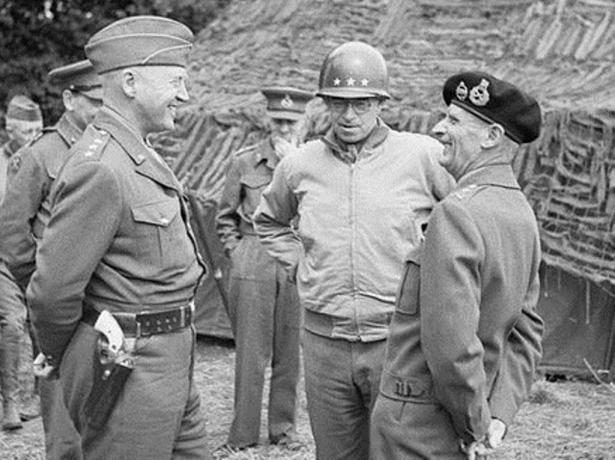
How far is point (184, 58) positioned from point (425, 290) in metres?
1.38

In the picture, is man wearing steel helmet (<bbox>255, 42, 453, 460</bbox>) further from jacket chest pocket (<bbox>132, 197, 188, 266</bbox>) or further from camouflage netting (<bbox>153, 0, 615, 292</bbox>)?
camouflage netting (<bbox>153, 0, 615, 292</bbox>)

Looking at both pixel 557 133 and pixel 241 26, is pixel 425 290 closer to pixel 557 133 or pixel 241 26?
pixel 557 133

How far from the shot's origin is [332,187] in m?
5.43

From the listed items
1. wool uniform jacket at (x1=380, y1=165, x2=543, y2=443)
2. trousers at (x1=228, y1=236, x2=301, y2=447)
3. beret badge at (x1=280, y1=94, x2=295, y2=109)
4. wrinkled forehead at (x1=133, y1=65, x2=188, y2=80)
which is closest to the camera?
wool uniform jacket at (x1=380, y1=165, x2=543, y2=443)

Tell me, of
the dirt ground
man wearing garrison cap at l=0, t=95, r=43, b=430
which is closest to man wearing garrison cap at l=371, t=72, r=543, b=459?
the dirt ground

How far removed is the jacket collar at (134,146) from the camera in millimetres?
4555

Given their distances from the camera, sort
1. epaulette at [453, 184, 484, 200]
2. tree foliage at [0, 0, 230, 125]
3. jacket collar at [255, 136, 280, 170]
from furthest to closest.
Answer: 1. tree foliage at [0, 0, 230, 125]
2. jacket collar at [255, 136, 280, 170]
3. epaulette at [453, 184, 484, 200]

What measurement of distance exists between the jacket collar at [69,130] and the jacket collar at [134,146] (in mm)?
1560

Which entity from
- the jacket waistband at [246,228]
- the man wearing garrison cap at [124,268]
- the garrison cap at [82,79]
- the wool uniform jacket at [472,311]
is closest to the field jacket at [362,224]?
the man wearing garrison cap at [124,268]

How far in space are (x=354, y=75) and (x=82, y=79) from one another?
1332 mm

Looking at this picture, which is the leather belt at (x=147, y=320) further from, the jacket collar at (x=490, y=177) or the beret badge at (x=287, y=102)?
the beret badge at (x=287, y=102)

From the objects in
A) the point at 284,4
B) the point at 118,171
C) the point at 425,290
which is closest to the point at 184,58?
the point at 118,171

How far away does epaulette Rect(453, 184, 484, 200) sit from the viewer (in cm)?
410

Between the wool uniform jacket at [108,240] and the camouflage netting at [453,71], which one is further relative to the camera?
the camouflage netting at [453,71]
